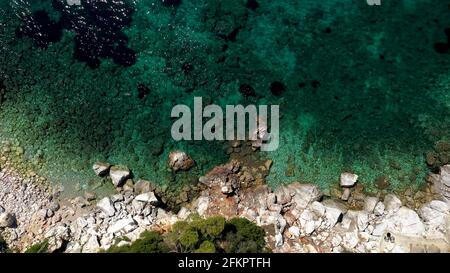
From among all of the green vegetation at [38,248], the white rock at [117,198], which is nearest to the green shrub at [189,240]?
the white rock at [117,198]

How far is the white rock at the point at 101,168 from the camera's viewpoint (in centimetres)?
2961

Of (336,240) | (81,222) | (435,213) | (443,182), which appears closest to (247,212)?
(336,240)

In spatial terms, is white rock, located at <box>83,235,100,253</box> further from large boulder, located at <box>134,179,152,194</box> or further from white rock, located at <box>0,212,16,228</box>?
white rock, located at <box>0,212,16,228</box>

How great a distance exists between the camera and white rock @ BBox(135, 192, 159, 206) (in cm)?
2881

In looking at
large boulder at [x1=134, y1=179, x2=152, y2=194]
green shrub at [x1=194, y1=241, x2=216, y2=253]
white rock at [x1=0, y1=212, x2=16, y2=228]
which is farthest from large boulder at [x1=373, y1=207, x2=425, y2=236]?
white rock at [x1=0, y1=212, x2=16, y2=228]

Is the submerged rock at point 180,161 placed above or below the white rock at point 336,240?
above

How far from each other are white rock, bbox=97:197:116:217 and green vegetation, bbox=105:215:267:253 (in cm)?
293

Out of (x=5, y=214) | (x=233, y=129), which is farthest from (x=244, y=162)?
(x=5, y=214)

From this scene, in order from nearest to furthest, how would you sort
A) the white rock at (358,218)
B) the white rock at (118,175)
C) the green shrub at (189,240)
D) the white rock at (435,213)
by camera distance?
the green shrub at (189,240) → the white rock at (435,213) → the white rock at (358,218) → the white rock at (118,175)

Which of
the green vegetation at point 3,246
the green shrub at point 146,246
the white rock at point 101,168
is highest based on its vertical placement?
the white rock at point 101,168

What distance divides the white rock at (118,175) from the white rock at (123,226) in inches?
110

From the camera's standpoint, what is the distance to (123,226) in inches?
1101

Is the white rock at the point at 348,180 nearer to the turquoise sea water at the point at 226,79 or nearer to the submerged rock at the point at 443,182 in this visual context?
the turquoise sea water at the point at 226,79

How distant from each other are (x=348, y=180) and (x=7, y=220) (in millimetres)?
22966
